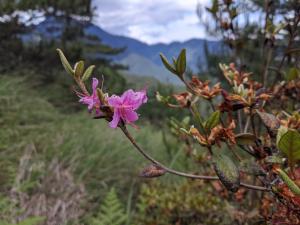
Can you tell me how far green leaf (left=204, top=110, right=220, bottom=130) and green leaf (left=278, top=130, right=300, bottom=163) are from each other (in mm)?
153

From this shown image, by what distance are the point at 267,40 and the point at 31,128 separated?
3.02 metres

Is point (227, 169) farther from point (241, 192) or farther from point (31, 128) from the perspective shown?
point (31, 128)

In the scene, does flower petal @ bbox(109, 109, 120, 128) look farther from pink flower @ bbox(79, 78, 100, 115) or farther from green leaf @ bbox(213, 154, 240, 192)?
green leaf @ bbox(213, 154, 240, 192)

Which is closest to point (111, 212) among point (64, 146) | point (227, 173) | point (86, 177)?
point (227, 173)

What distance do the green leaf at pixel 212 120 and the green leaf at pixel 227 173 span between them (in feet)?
0.27

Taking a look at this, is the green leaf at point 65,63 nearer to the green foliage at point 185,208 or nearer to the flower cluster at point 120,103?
the flower cluster at point 120,103

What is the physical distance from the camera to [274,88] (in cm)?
204

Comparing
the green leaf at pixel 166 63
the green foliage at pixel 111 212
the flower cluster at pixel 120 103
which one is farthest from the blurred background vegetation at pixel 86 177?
the flower cluster at pixel 120 103

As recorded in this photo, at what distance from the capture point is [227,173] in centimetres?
111

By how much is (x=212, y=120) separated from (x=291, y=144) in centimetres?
18

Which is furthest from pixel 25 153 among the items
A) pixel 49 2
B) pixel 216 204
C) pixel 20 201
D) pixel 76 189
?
pixel 49 2

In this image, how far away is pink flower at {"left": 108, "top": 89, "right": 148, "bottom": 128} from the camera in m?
1.01

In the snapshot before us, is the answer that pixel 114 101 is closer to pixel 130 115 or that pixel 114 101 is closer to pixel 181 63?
pixel 130 115

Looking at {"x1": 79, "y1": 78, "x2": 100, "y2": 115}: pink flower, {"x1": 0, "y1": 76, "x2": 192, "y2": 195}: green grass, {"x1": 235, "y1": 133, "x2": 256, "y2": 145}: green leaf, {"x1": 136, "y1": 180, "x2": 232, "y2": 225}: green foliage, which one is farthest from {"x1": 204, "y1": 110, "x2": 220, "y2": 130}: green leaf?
{"x1": 0, "y1": 76, "x2": 192, "y2": 195}: green grass
